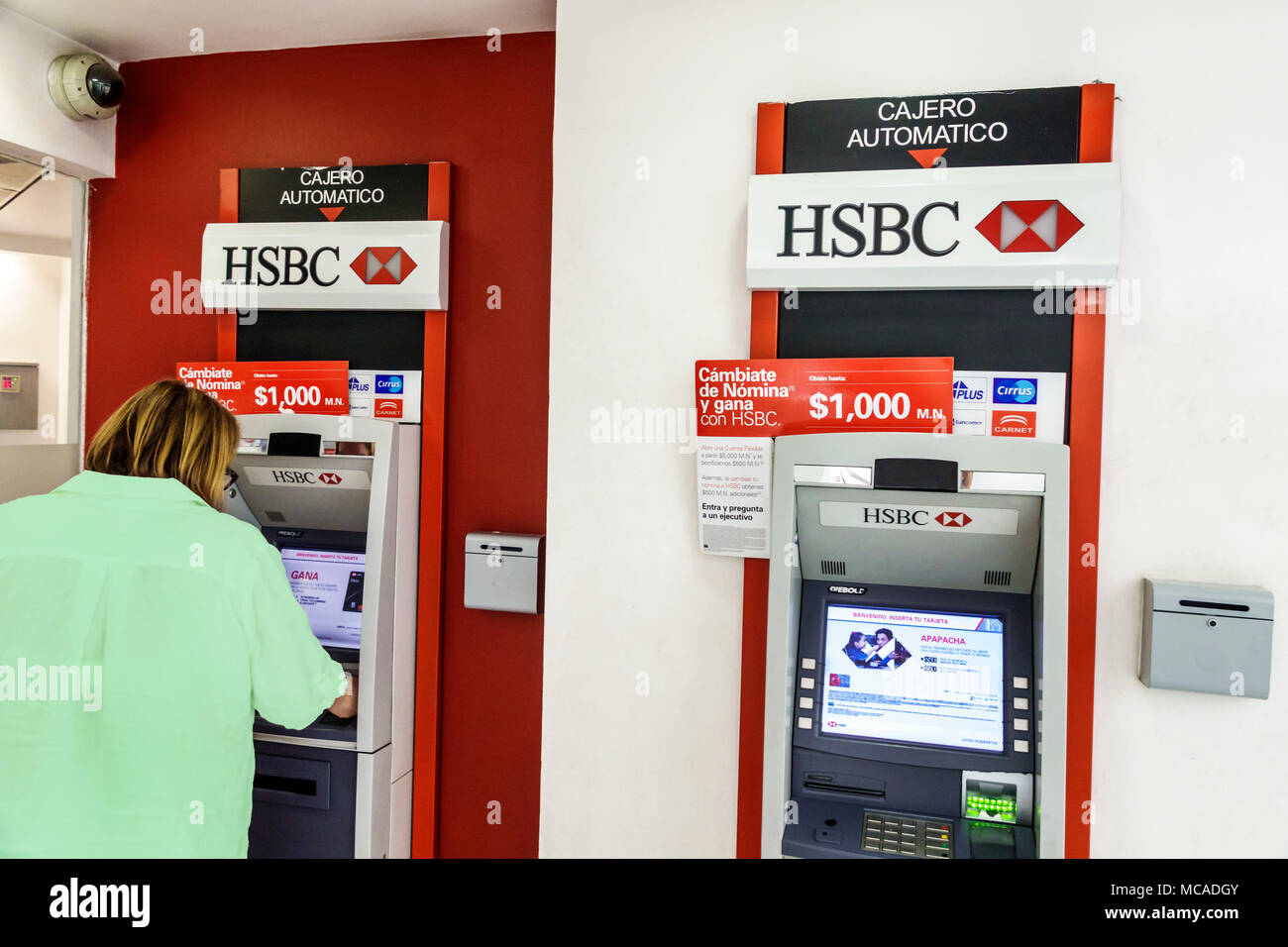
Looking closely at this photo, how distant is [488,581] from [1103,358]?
6.29 feet

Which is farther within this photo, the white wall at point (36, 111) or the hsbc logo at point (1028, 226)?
the white wall at point (36, 111)

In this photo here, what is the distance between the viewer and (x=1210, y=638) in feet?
6.17

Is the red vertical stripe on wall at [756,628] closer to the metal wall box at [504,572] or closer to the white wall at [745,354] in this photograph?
the white wall at [745,354]

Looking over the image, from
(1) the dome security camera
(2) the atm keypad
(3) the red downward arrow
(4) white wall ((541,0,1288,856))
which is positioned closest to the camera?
(2) the atm keypad

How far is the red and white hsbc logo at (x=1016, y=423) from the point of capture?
2.04 metres

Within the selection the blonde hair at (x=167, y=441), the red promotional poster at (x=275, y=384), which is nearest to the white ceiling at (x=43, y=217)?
the red promotional poster at (x=275, y=384)

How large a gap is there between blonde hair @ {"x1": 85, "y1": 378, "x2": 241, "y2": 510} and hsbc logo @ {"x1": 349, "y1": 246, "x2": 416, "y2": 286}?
3.47 ft

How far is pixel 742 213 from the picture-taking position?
2.22 m

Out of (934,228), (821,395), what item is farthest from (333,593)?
(934,228)

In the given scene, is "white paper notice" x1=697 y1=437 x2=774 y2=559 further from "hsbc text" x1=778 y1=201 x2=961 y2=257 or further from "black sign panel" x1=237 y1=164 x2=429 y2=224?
"black sign panel" x1=237 y1=164 x2=429 y2=224

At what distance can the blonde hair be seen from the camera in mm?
1651

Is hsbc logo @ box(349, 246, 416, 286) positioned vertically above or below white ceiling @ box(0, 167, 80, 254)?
below

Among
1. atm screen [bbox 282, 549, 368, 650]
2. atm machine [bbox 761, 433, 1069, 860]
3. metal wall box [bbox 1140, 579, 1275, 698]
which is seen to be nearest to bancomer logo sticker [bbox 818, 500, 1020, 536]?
atm machine [bbox 761, 433, 1069, 860]

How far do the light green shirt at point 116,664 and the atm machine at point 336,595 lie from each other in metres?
0.79
